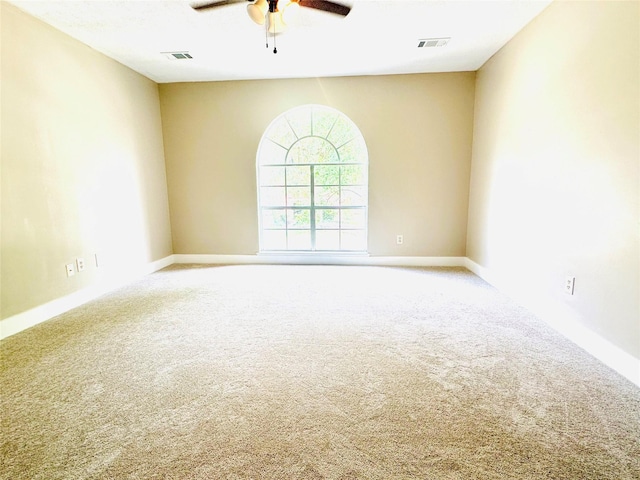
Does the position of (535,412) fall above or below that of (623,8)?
below

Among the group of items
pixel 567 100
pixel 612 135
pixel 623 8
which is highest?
pixel 623 8

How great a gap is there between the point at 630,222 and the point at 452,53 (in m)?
2.51

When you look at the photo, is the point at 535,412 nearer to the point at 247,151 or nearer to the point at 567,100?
the point at 567,100

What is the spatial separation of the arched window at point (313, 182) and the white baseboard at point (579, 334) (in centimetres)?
210

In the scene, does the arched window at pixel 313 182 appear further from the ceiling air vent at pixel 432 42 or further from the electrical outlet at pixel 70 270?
the electrical outlet at pixel 70 270

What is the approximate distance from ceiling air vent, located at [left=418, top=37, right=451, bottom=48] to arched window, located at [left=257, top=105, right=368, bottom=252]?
1.29 metres

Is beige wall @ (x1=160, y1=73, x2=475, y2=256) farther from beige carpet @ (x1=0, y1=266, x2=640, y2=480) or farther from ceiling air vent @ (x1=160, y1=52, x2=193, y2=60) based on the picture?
beige carpet @ (x1=0, y1=266, x2=640, y2=480)

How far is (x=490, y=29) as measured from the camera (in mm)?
2820

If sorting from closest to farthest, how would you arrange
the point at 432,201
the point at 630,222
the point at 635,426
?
the point at 635,426 < the point at 630,222 < the point at 432,201

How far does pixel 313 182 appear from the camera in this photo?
4.40 m

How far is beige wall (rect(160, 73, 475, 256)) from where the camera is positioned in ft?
13.3

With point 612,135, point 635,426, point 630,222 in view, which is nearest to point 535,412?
point 635,426

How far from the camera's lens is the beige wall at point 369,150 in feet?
13.3

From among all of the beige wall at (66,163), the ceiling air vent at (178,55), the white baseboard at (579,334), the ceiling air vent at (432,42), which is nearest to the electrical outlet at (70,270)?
the beige wall at (66,163)
